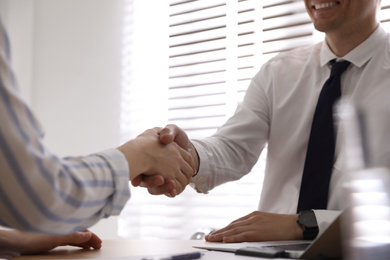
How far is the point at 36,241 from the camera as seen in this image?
1.03 metres

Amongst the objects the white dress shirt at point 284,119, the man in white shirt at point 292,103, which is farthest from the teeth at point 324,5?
the white dress shirt at point 284,119

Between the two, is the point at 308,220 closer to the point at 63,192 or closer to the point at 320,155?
the point at 320,155

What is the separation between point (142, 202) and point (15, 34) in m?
1.35

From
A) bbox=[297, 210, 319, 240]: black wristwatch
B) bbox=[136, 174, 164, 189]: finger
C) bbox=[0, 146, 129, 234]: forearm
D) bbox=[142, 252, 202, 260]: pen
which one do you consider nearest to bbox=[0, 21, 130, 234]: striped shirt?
bbox=[0, 146, 129, 234]: forearm

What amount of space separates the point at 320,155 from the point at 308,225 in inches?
15.9

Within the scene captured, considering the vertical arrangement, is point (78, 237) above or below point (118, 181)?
below

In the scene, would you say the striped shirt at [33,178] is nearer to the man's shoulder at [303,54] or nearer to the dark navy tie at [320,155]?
the dark navy tie at [320,155]

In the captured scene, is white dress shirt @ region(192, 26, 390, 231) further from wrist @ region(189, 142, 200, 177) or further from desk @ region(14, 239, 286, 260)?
desk @ region(14, 239, 286, 260)

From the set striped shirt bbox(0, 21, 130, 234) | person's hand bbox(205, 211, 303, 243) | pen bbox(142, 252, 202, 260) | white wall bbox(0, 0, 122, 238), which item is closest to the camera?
striped shirt bbox(0, 21, 130, 234)

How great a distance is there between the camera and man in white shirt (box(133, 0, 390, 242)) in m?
1.71

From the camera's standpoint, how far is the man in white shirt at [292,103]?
171cm

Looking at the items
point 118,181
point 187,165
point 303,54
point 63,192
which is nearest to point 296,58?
point 303,54

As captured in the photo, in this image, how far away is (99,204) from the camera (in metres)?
0.80

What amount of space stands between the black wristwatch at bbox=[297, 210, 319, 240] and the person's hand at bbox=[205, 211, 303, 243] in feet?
0.04
